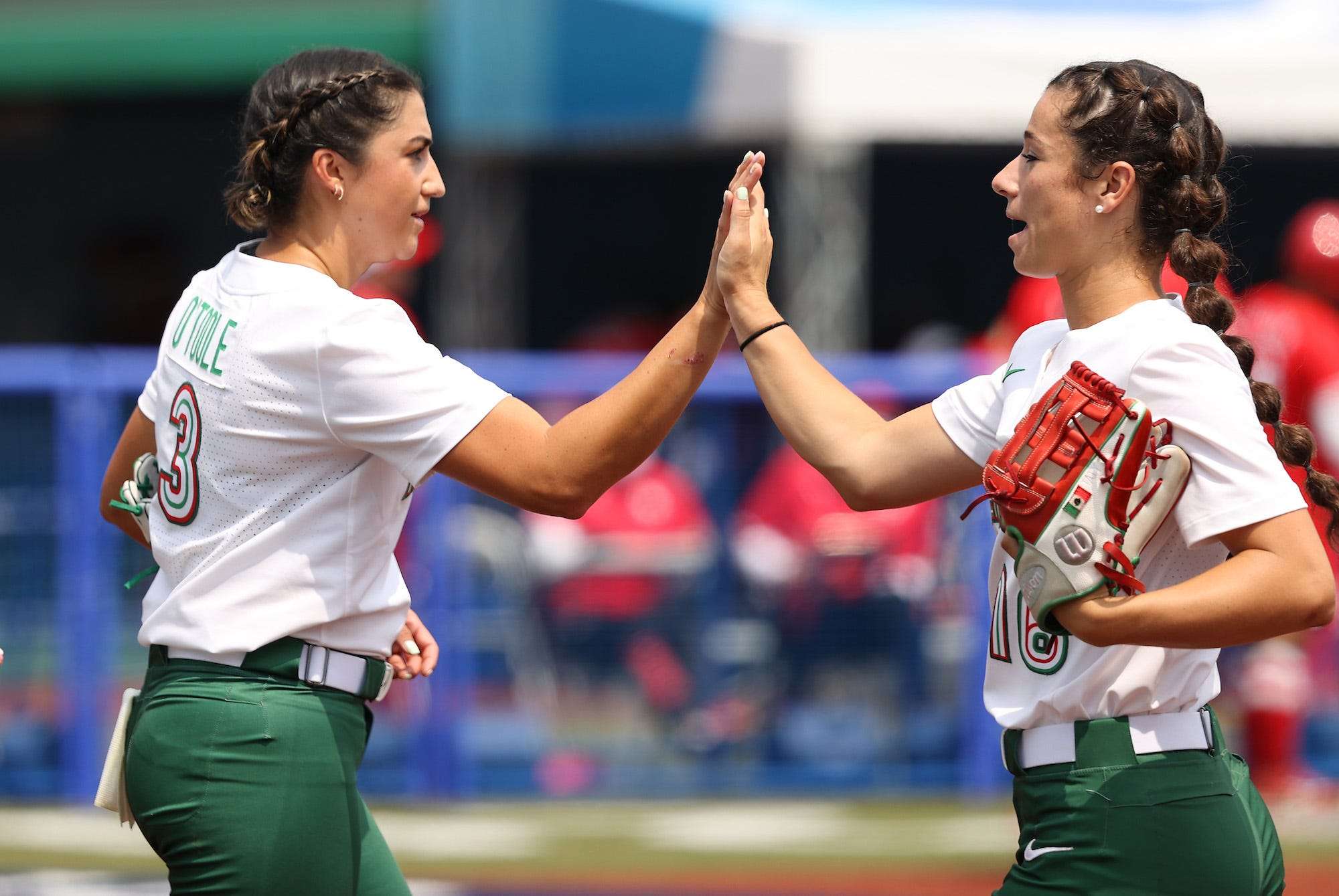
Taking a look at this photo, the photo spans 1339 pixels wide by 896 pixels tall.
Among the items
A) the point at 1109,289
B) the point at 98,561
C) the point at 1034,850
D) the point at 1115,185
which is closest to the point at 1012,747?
the point at 1034,850

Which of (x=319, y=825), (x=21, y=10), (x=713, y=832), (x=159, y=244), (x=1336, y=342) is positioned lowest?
(x=713, y=832)

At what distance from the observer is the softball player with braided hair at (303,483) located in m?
2.57

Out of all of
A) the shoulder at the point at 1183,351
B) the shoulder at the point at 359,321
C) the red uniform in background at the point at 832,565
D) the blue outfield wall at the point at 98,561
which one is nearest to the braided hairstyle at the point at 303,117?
the shoulder at the point at 359,321

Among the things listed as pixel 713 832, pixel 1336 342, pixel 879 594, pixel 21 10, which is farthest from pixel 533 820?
pixel 21 10

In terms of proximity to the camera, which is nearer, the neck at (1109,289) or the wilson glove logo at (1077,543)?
the wilson glove logo at (1077,543)

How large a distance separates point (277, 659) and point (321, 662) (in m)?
0.06

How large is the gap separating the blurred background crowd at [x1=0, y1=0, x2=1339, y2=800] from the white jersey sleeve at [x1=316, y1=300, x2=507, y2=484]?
0.87 meters

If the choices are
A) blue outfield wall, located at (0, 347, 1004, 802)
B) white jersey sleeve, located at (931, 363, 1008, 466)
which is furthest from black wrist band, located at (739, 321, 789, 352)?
blue outfield wall, located at (0, 347, 1004, 802)

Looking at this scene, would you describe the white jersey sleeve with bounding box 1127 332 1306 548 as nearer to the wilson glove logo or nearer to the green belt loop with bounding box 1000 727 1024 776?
the wilson glove logo

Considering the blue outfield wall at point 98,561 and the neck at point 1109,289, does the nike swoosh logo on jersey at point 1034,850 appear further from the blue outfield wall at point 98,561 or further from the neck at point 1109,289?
the blue outfield wall at point 98,561

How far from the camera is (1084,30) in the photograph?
29.6 feet

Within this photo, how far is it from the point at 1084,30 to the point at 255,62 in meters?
5.07

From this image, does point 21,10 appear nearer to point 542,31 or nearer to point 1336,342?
point 542,31

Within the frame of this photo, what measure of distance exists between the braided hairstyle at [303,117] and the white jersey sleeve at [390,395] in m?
0.31
